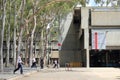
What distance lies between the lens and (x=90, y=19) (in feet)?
229

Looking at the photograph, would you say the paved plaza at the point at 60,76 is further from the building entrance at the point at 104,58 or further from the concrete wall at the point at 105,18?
the building entrance at the point at 104,58

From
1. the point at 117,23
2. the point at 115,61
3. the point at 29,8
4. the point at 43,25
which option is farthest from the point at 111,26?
the point at 29,8

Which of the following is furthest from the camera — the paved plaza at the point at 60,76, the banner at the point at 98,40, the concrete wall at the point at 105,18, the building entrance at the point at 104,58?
the building entrance at the point at 104,58

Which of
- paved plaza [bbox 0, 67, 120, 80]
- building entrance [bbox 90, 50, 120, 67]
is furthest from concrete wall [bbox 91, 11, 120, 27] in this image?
paved plaza [bbox 0, 67, 120, 80]

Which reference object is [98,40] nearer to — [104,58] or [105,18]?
[105,18]

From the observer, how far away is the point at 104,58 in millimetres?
78250

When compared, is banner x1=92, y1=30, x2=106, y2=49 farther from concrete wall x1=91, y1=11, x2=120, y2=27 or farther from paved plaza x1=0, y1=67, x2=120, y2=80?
paved plaza x1=0, y1=67, x2=120, y2=80

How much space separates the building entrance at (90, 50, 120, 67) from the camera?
76625mm

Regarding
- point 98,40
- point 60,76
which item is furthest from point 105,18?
point 60,76

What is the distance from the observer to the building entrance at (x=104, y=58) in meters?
76.6

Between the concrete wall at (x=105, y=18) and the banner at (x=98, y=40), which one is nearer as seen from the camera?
the banner at (x=98, y=40)

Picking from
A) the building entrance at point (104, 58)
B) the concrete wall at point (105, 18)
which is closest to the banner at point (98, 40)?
the concrete wall at point (105, 18)

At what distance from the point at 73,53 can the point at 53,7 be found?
40.2 meters

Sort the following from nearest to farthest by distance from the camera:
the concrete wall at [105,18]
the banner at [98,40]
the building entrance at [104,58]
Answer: the banner at [98,40], the concrete wall at [105,18], the building entrance at [104,58]
